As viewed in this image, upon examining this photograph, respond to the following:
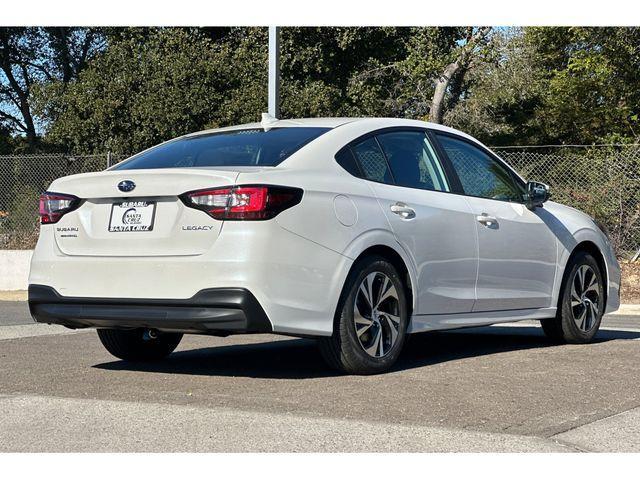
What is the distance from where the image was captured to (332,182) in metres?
6.43

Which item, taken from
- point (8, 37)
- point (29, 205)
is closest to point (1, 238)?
point (29, 205)

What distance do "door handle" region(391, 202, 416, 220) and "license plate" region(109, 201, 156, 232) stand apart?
1555 millimetres

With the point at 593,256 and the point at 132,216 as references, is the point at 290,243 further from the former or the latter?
the point at 593,256

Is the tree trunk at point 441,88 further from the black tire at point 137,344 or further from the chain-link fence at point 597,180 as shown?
the black tire at point 137,344

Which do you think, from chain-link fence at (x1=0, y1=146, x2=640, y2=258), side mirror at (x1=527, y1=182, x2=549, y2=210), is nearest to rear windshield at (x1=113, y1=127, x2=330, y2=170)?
side mirror at (x1=527, y1=182, x2=549, y2=210)

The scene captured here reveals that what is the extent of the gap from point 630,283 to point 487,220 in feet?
31.4

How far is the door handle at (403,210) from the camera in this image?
22.3 feet

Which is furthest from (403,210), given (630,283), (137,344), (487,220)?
(630,283)

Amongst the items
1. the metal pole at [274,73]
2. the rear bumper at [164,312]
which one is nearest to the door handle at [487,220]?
the rear bumper at [164,312]

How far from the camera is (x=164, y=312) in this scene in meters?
6.09

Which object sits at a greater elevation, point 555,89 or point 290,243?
point 555,89

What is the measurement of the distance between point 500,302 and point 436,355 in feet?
2.00

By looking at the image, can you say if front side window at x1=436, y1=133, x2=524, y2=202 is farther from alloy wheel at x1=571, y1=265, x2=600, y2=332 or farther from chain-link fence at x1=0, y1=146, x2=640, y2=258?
chain-link fence at x1=0, y1=146, x2=640, y2=258

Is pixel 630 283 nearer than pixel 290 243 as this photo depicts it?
No
